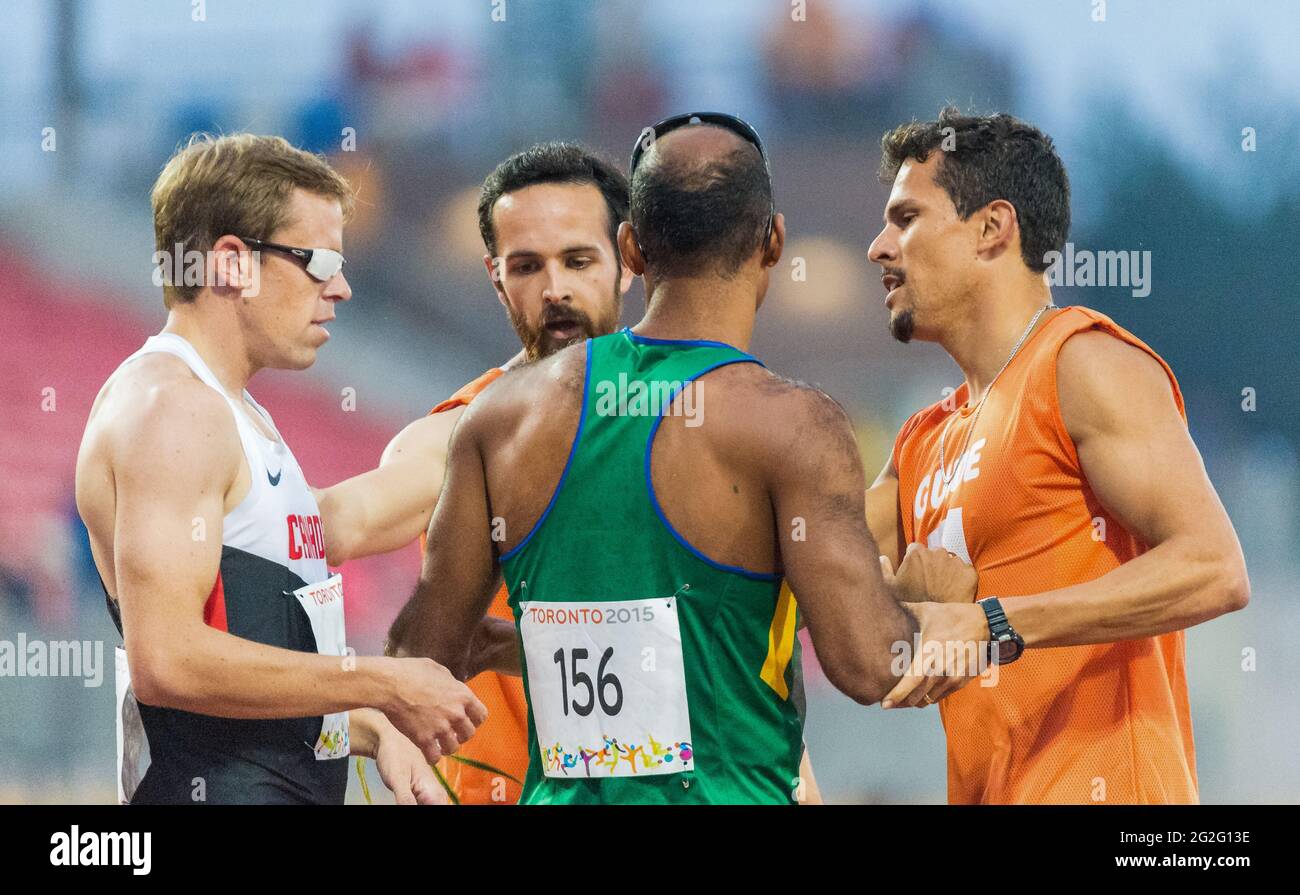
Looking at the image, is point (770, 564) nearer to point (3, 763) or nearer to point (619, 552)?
point (619, 552)

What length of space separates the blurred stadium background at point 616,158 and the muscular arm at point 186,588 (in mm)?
5333

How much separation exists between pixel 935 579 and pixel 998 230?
1.01 m

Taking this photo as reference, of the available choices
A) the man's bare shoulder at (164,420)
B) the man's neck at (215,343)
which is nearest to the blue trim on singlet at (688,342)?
the man's bare shoulder at (164,420)

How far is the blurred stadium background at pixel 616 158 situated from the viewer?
25.5ft

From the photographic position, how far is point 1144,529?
9.85 ft

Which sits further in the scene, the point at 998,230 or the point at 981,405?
the point at 998,230

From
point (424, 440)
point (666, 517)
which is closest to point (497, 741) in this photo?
point (424, 440)

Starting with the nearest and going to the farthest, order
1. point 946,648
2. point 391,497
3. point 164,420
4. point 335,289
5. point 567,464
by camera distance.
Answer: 1. point 567,464
2. point 164,420
3. point 946,648
4. point 335,289
5. point 391,497

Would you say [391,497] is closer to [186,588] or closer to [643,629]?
[186,588]

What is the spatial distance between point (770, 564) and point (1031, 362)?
1.21 meters

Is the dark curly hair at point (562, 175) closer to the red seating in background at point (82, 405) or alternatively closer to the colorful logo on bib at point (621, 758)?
the colorful logo on bib at point (621, 758)

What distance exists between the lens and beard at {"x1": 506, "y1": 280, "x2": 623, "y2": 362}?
3.99m

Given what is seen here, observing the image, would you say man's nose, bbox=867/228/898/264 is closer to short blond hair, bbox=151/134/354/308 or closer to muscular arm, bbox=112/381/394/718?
short blond hair, bbox=151/134/354/308

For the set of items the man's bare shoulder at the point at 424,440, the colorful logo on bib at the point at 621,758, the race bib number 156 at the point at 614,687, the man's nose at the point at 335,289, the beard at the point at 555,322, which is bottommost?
the colorful logo on bib at the point at 621,758
